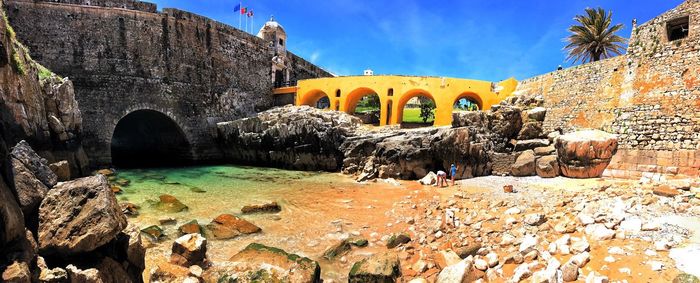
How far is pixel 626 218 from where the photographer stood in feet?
28.2

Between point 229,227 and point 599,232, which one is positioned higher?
point 599,232

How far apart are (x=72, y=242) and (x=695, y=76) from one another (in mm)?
19448

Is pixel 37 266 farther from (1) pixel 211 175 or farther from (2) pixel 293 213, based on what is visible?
(1) pixel 211 175

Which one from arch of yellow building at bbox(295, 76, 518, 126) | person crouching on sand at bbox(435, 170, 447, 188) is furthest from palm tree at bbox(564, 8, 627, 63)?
person crouching on sand at bbox(435, 170, 447, 188)

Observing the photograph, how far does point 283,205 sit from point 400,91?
16.8 metres

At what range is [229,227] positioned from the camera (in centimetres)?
1136

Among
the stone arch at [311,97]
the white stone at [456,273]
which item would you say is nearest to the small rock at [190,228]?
the white stone at [456,273]

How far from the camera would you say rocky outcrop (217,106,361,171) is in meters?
26.0

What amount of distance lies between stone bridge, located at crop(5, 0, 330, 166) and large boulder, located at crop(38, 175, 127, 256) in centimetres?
2212

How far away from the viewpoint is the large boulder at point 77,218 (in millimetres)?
5211

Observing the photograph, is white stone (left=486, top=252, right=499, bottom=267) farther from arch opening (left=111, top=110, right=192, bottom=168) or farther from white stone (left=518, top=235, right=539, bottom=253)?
arch opening (left=111, top=110, right=192, bottom=168)

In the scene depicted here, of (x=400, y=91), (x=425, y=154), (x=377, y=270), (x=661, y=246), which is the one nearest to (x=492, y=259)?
(x=377, y=270)

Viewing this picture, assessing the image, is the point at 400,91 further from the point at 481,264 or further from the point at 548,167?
the point at 481,264

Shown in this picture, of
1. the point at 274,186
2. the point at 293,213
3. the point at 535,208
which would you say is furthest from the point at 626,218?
the point at 274,186
